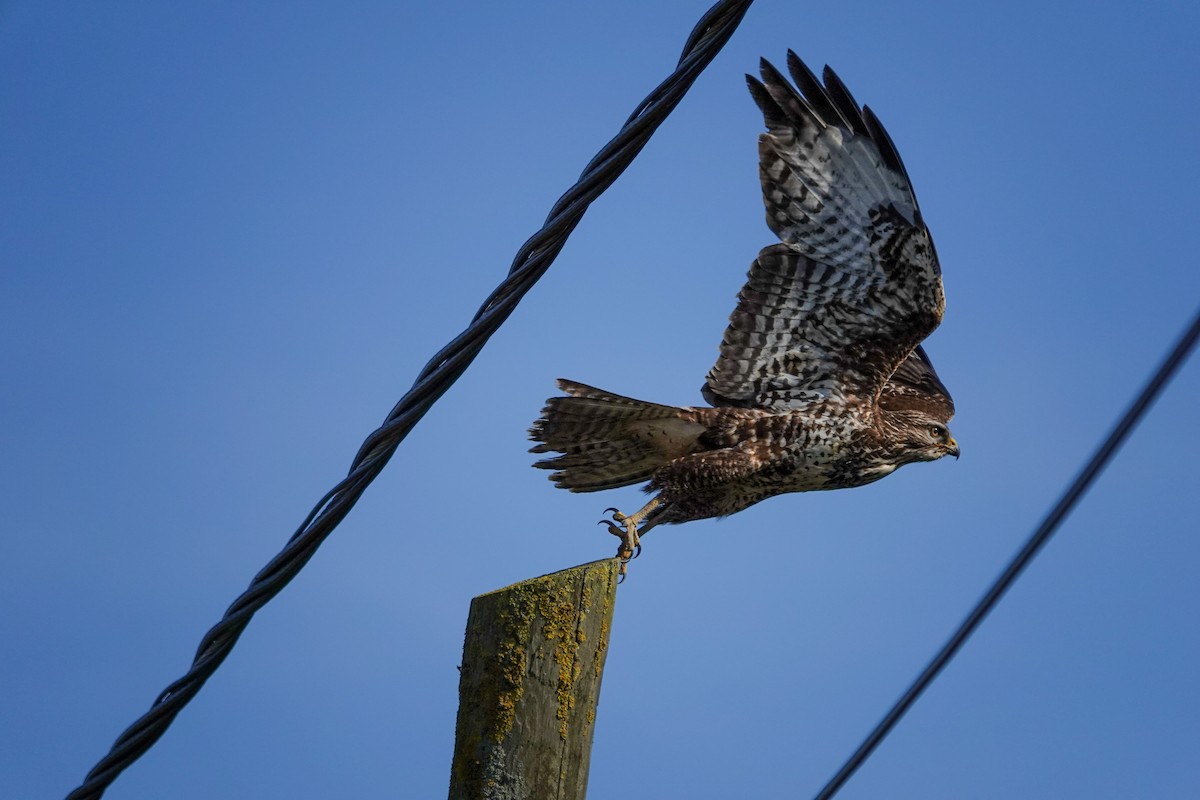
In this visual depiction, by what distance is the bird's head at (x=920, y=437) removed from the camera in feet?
21.1

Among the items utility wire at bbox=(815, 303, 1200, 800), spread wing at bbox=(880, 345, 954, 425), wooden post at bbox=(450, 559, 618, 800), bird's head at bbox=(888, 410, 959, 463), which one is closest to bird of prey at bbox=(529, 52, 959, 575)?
bird's head at bbox=(888, 410, 959, 463)

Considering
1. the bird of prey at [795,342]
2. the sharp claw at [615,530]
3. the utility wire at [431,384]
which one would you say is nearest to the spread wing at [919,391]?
the bird of prey at [795,342]

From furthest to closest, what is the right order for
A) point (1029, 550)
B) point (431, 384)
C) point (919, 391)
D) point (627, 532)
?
point (919, 391), point (627, 532), point (431, 384), point (1029, 550)

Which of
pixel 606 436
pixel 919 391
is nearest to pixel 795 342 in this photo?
pixel 606 436

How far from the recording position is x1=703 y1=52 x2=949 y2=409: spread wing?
5.79m

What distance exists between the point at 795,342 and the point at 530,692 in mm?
3546

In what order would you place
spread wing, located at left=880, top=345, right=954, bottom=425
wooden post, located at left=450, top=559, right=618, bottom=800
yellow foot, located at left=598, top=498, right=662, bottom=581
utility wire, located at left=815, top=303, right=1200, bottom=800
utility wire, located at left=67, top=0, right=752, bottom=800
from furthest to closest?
1. spread wing, located at left=880, top=345, right=954, bottom=425
2. yellow foot, located at left=598, top=498, right=662, bottom=581
3. wooden post, located at left=450, top=559, right=618, bottom=800
4. utility wire, located at left=67, top=0, right=752, bottom=800
5. utility wire, located at left=815, top=303, right=1200, bottom=800

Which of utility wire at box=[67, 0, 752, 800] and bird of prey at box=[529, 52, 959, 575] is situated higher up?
bird of prey at box=[529, 52, 959, 575]

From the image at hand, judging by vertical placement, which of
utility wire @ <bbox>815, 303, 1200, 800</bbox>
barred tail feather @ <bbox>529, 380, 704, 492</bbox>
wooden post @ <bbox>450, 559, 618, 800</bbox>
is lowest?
utility wire @ <bbox>815, 303, 1200, 800</bbox>

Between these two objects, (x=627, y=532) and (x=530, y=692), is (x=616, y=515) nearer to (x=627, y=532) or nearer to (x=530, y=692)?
(x=627, y=532)

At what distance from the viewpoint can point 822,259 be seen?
5902 millimetres

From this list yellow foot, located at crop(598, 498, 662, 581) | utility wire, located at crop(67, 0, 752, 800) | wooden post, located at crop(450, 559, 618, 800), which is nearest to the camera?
utility wire, located at crop(67, 0, 752, 800)

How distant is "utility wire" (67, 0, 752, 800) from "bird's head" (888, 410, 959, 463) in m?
3.83

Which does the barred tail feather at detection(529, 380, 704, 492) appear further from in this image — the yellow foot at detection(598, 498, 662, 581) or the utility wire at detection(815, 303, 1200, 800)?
the utility wire at detection(815, 303, 1200, 800)
